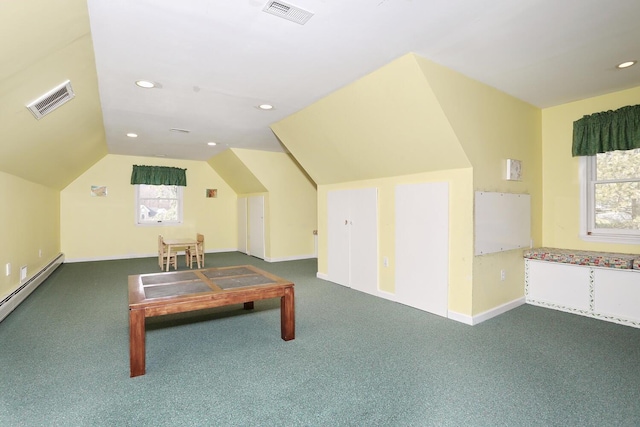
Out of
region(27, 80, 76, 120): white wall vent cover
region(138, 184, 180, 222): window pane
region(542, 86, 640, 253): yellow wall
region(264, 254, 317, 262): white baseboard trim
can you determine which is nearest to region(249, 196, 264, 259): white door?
region(264, 254, 317, 262): white baseboard trim

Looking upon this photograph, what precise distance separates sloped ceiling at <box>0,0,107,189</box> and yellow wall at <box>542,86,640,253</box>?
186 inches

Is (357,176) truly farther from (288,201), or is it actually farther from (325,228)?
(288,201)

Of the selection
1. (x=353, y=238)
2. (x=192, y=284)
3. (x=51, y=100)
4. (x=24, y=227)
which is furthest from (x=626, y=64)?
(x=24, y=227)

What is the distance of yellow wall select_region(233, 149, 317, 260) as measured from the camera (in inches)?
265

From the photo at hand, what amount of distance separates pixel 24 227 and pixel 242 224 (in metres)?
4.35

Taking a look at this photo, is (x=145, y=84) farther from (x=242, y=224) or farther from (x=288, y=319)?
(x=242, y=224)

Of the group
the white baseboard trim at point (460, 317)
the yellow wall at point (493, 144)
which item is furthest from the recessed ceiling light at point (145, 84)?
the white baseboard trim at point (460, 317)

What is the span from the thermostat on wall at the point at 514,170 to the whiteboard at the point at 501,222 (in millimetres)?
189

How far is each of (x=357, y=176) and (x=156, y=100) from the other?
8.53 ft

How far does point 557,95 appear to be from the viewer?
3.58 metres

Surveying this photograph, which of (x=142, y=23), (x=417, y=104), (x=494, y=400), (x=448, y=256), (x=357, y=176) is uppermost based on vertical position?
(x=142, y=23)

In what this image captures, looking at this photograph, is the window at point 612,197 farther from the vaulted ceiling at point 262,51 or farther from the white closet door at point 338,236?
the white closet door at point 338,236

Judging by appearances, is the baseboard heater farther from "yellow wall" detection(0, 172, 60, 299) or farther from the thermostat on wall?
the thermostat on wall

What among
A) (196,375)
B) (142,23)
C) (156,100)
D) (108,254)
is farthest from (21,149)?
(108,254)
